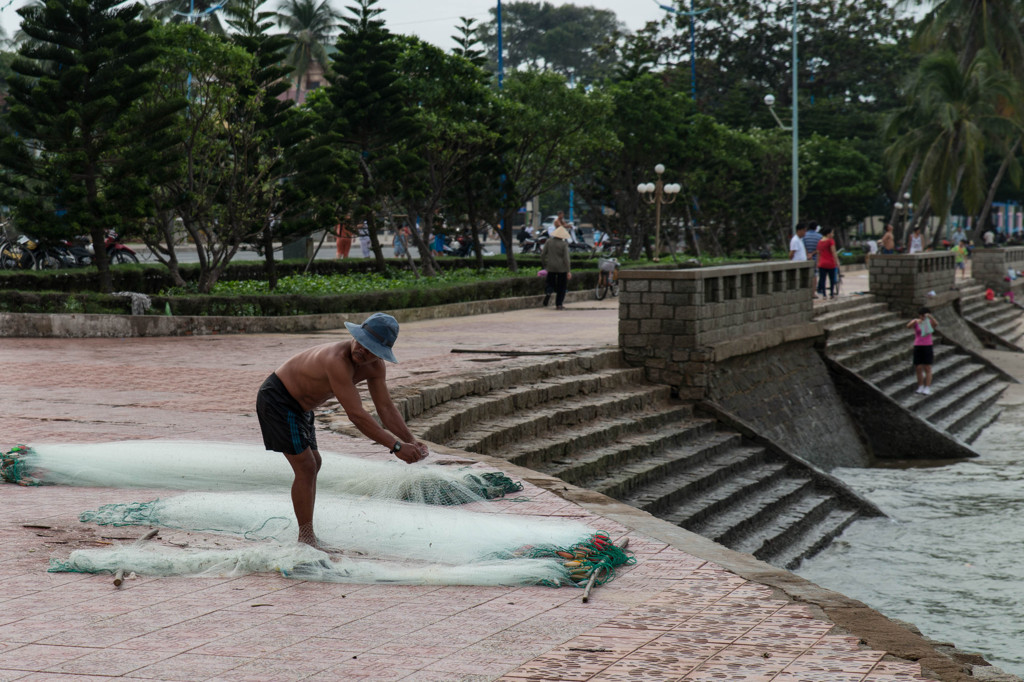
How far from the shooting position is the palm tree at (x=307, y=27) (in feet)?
152

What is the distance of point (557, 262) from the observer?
829 inches

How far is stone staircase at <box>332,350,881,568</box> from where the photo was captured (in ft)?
33.9

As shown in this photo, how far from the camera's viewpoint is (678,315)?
14523 mm

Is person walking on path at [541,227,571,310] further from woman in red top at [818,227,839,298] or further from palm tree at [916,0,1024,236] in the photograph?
palm tree at [916,0,1024,236]

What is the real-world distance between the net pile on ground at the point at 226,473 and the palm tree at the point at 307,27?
41.4 m

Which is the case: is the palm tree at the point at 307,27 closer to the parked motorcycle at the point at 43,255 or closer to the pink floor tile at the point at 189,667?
the parked motorcycle at the point at 43,255

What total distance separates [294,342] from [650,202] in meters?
17.0

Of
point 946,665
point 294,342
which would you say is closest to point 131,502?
point 946,665

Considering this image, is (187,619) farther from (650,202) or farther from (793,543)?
(650,202)

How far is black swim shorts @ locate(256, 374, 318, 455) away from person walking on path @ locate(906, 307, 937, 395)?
16.2 meters

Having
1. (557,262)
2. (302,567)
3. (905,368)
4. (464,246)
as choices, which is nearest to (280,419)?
(302,567)

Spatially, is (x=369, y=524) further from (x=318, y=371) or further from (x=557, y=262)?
(x=557, y=262)

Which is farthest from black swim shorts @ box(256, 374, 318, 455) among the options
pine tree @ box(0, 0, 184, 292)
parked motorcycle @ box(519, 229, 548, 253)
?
parked motorcycle @ box(519, 229, 548, 253)

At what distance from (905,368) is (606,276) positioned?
699cm
